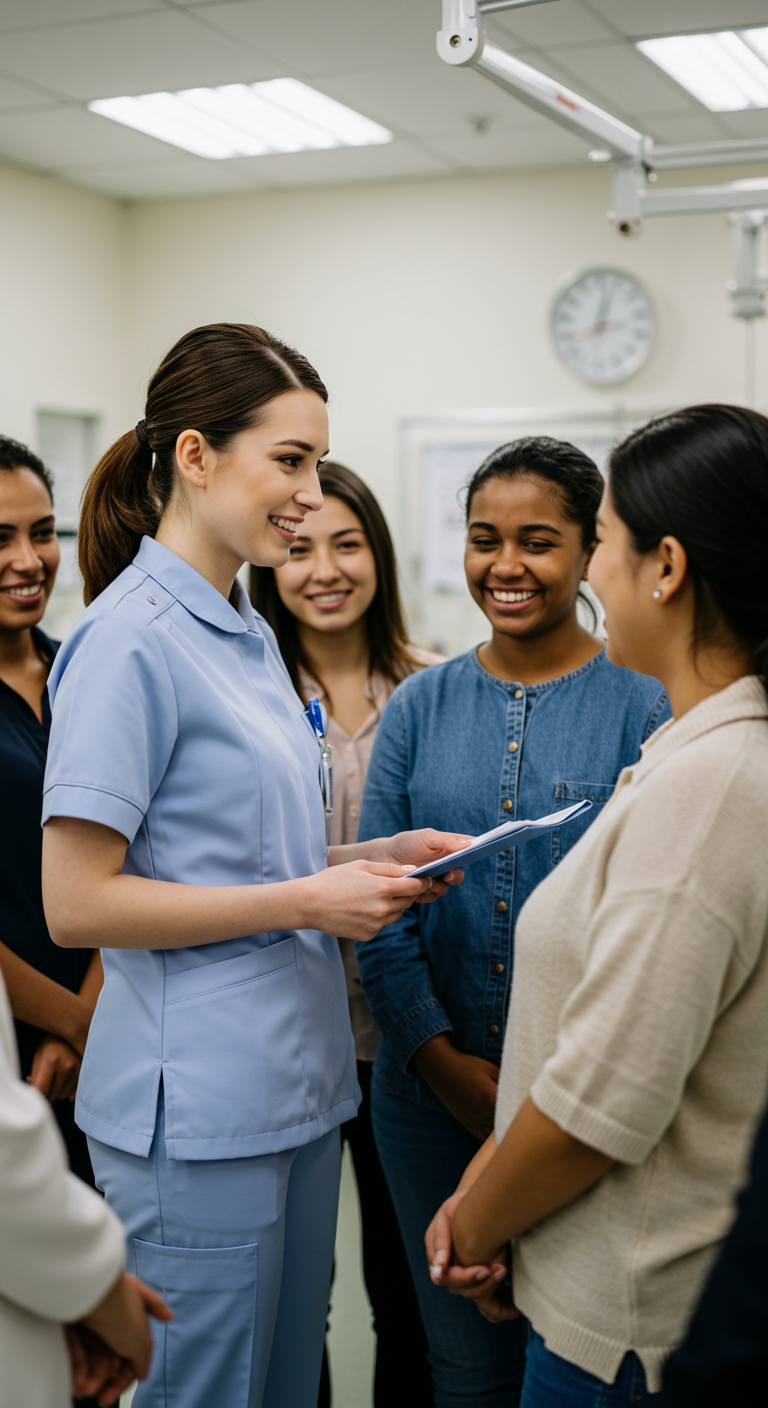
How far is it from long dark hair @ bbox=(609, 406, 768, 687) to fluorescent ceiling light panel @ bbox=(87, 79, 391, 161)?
341cm

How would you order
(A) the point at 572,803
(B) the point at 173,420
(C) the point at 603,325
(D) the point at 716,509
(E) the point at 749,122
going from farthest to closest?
1. (C) the point at 603,325
2. (E) the point at 749,122
3. (A) the point at 572,803
4. (B) the point at 173,420
5. (D) the point at 716,509

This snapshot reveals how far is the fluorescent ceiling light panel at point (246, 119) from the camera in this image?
404cm

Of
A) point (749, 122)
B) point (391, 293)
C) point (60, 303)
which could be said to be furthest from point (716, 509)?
point (60, 303)

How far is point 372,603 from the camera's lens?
2.23 m

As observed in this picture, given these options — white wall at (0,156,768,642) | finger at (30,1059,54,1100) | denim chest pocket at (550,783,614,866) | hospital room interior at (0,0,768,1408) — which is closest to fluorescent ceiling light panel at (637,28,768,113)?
hospital room interior at (0,0,768,1408)

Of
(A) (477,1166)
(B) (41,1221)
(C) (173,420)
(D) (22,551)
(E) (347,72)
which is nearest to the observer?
(B) (41,1221)

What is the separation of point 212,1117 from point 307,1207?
0.65ft

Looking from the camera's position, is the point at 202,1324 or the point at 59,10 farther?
the point at 59,10

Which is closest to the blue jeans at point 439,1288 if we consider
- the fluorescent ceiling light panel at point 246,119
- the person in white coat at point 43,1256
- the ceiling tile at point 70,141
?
the person in white coat at point 43,1256

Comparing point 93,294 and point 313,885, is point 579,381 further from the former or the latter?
point 313,885

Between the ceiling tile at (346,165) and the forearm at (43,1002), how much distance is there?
146 inches

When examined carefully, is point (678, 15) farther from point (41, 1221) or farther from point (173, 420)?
point (41, 1221)

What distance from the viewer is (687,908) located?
91cm

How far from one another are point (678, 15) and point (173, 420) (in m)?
2.72
